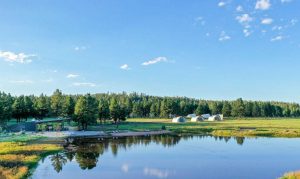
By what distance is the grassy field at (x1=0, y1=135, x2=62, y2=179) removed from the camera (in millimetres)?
42072

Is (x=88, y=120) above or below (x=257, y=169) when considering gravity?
above

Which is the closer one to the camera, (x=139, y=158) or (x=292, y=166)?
(x=292, y=166)

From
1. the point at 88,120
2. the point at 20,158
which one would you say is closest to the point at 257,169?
the point at 20,158

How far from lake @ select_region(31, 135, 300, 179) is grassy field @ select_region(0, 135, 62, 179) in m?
1.48

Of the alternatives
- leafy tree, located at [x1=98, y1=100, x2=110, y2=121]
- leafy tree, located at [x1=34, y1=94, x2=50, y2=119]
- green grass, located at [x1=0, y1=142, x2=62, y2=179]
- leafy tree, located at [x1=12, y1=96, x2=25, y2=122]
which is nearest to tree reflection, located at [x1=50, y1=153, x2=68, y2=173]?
green grass, located at [x1=0, y1=142, x2=62, y2=179]

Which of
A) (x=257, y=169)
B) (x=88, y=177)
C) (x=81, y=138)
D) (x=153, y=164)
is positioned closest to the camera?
(x=88, y=177)

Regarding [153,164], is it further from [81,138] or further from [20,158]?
[81,138]

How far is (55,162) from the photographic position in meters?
55.1

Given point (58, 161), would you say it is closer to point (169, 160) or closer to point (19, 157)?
point (19, 157)

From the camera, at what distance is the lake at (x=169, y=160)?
153ft

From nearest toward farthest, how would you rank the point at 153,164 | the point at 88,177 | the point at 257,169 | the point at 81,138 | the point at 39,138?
the point at 88,177 → the point at 257,169 → the point at 153,164 → the point at 39,138 → the point at 81,138

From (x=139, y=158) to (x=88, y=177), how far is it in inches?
677

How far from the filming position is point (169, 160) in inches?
2292

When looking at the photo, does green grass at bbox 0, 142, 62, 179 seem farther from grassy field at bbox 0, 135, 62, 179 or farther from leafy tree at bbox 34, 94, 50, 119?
leafy tree at bbox 34, 94, 50, 119
